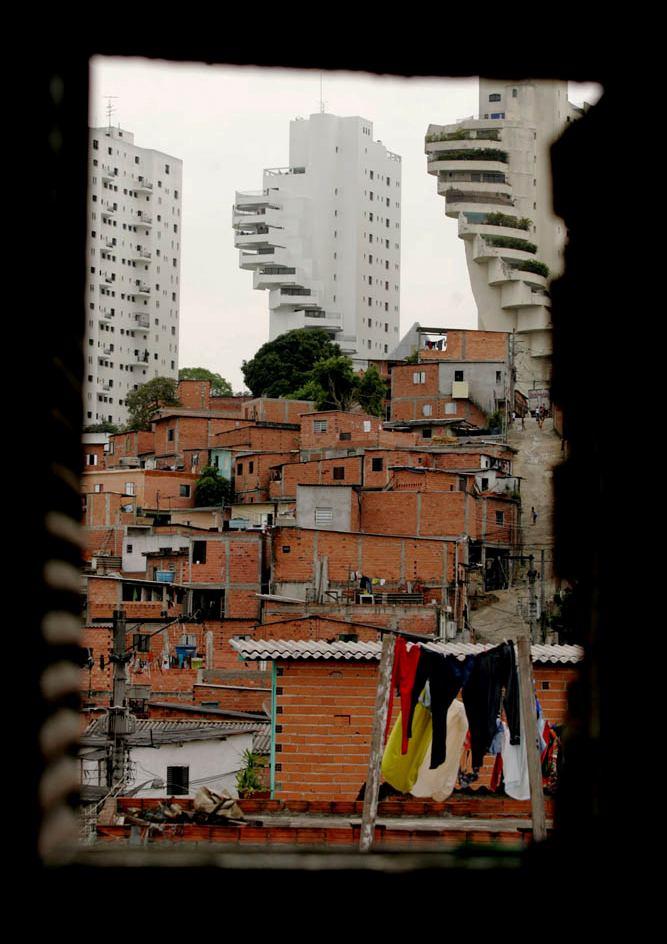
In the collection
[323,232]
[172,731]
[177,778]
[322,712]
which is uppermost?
[323,232]

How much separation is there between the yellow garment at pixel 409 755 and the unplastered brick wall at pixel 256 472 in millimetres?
38858

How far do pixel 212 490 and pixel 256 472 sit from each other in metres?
1.68

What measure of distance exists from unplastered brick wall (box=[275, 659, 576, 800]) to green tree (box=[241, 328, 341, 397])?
50.4m

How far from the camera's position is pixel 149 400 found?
6462 cm

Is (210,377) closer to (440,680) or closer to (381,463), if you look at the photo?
(381,463)

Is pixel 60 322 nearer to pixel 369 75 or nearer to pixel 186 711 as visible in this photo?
pixel 369 75

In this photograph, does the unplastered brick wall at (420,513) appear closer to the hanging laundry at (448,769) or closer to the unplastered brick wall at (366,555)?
the unplastered brick wall at (366,555)

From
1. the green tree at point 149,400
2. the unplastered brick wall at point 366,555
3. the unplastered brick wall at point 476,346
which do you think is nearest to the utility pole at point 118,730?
the unplastered brick wall at point 366,555

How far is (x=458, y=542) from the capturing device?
3806 centimetres

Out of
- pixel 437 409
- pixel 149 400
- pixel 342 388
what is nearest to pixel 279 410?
pixel 342 388

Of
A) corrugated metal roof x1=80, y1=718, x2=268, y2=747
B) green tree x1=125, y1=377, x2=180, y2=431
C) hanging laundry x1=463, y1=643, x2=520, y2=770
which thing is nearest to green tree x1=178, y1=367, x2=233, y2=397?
green tree x1=125, y1=377, x2=180, y2=431

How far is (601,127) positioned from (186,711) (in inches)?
966

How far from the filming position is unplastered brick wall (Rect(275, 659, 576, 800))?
10.4 metres

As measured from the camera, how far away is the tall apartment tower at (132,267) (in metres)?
91.4
